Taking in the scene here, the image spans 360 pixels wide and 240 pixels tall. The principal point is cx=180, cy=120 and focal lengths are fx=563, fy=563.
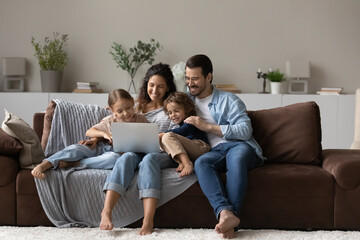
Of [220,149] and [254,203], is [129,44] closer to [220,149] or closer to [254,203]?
[220,149]

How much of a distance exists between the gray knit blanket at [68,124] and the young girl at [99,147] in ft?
0.43

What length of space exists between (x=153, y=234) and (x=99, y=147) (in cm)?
83

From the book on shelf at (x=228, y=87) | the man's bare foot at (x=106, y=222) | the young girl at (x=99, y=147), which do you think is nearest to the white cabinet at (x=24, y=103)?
the book on shelf at (x=228, y=87)

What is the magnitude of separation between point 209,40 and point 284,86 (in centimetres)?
98

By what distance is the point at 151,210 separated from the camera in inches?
119

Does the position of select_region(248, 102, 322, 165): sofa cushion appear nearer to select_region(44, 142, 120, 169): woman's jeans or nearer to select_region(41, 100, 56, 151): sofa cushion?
select_region(44, 142, 120, 169): woman's jeans

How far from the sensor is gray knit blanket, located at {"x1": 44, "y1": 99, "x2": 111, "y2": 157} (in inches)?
145

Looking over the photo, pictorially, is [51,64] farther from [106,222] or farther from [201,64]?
[106,222]

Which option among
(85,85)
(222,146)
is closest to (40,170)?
(222,146)

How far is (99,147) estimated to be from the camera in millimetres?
3568

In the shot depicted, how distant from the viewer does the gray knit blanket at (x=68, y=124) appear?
145 inches

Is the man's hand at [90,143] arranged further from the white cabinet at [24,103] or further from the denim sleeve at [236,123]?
A: the white cabinet at [24,103]

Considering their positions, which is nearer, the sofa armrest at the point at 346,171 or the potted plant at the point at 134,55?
the sofa armrest at the point at 346,171

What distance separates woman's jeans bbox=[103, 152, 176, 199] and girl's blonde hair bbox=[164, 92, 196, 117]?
0.46m
